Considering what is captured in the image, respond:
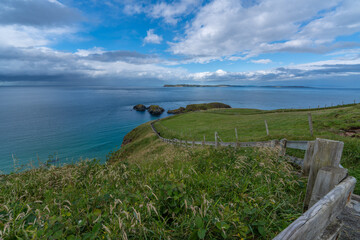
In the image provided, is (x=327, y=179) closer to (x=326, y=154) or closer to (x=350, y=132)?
(x=326, y=154)

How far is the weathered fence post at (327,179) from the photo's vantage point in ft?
9.21

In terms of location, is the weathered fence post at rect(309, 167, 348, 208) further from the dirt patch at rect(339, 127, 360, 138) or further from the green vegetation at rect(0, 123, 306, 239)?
the dirt patch at rect(339, 127, 360, 138)

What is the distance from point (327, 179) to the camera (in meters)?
2.90

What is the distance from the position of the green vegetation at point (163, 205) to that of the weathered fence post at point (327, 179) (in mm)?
556

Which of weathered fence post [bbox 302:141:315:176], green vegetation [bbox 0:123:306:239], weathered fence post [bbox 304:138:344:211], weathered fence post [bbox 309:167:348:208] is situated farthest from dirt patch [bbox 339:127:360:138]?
weathered fence post [bbox 309:167:348:208]

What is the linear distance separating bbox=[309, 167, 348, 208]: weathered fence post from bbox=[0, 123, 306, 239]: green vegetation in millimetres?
556

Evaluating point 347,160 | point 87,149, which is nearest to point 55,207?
point 347,160

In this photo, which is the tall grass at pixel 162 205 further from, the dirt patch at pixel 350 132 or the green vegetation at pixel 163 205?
the dirt patch at pixel 350 132

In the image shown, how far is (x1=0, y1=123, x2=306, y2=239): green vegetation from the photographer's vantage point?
7.98ft

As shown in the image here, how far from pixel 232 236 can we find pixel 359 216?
3177mm

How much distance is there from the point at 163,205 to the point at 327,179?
9.59 ft

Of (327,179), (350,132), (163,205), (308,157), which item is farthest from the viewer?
(350,132)

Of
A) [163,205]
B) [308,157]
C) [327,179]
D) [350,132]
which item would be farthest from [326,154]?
[350,132]

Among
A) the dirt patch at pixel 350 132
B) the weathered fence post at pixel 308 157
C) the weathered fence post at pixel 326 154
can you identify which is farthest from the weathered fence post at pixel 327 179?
the dirt patch at pixel 350 132
